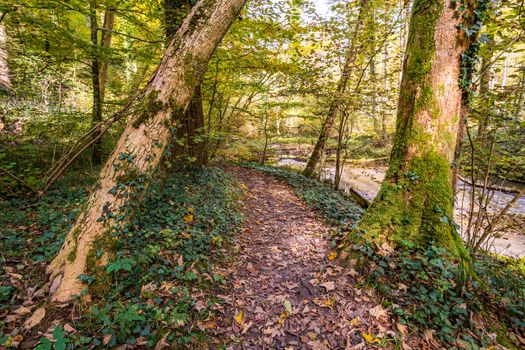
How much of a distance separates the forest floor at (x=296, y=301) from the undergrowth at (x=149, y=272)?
0.33 m

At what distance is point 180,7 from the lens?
5137 millimetres

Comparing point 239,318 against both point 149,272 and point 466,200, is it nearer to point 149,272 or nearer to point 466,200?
point 149,272

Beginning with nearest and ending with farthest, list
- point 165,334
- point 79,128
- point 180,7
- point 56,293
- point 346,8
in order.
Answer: point 165,334 < point 56,293 < point 180,7 < point 79,128 < point 346,8

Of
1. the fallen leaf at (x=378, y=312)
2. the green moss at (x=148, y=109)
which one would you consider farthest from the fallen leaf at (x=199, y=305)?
the green moss at (x=148, y=109)

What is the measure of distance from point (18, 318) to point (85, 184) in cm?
386

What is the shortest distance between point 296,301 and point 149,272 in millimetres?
1788

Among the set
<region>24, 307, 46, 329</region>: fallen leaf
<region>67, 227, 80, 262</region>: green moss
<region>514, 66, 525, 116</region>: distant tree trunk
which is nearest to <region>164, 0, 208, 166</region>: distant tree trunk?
<region>67, 227, 80, 262</region>: green moss

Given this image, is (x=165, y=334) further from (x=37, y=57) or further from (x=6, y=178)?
(x=37, y=57)

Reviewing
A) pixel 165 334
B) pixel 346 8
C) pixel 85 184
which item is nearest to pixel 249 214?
pixel 165 334

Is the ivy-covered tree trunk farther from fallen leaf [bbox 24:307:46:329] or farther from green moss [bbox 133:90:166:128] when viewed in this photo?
fallen leaf [bbox 24:307:46:329]

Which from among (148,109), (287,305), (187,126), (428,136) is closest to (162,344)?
(287,305)

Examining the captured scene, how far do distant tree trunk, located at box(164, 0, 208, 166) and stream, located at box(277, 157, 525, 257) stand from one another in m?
5.39

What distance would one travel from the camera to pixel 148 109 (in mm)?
2861

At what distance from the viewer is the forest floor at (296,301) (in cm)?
243
